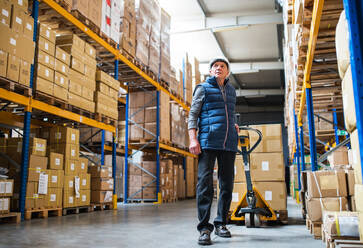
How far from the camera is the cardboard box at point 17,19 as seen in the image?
5188mm

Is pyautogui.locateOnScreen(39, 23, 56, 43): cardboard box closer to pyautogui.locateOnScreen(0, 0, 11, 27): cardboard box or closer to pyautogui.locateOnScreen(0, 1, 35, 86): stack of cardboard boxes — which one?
pyautogui.locateOnScreen(0, 1, 35, 86): stack of cardboard boxes

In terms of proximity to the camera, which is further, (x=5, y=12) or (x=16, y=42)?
(x=16, y=42)

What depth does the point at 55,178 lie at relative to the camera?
625 centimetres

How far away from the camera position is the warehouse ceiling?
12602 mm

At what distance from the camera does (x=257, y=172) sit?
515 cm

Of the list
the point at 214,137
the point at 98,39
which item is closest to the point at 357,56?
the point at 214,137

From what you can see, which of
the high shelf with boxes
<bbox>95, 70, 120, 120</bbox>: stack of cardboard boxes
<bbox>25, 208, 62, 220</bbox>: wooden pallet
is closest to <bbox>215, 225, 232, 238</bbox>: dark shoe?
the high shelf with boxes

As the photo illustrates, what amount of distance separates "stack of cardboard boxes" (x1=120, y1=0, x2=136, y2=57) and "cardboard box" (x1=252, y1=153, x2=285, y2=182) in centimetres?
498

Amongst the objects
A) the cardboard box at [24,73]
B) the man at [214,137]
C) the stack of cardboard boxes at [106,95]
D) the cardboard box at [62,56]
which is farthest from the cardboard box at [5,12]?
the man at [214,137]

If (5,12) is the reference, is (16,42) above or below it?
below

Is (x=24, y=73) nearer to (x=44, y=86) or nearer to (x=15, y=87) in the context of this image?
(x=15, y=87)

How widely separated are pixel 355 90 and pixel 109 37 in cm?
675

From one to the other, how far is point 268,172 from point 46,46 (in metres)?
4.16

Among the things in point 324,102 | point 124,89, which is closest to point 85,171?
point 124,89
